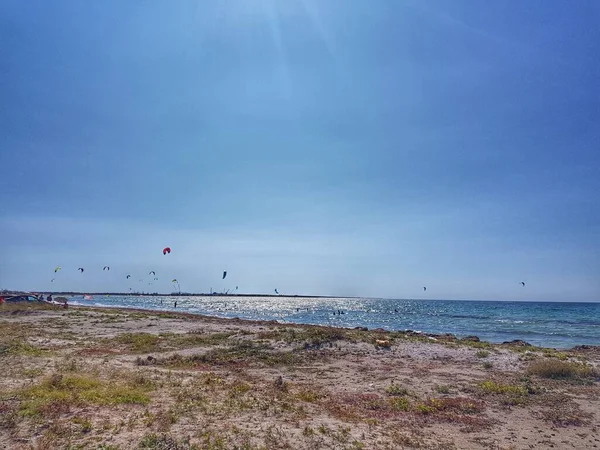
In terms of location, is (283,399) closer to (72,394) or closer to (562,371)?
(72,394)

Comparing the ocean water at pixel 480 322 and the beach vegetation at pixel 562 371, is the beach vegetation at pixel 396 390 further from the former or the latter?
the ocean water at pixel 480 322

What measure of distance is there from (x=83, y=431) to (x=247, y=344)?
1788 centimetres

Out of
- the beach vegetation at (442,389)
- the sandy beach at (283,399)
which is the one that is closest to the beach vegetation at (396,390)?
the sandy beach at (283,399)

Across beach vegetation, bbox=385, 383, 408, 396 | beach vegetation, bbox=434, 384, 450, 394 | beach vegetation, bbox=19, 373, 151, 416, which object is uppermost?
beach vegetation, bbox=19, 373, 151, 416

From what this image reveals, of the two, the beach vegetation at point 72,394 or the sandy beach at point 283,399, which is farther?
the beach vegetation at point 72,394

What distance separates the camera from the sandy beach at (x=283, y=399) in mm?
10016

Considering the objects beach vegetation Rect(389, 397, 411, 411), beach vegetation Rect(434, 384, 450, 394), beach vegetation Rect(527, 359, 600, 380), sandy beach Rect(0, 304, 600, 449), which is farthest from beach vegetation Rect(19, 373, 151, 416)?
beach vegetation Rect(527, 359, 600, 380)

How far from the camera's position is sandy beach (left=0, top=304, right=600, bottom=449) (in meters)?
10.0

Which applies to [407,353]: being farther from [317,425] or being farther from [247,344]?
[317,425]

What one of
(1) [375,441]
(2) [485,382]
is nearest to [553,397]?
(2) [485,382]

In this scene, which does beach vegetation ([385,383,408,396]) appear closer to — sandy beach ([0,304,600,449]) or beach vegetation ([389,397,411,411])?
sandy beach ([0,304,600,449])

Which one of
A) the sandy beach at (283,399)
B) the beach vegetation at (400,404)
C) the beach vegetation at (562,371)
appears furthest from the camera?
the beach vegetation at (562,371)

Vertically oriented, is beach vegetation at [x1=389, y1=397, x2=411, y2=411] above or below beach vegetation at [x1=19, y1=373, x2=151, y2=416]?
below

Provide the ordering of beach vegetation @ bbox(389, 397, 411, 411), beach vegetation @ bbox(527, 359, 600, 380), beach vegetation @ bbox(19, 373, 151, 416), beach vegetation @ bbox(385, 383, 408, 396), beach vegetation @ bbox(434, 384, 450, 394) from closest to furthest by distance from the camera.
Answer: beach vegetation @ bbox(19, 373, 151, 416), beach vegetation @ bbox(389, 397, 411, 411), beach vegetation @ bbox(385, 383, 408, 396), beach vegetation @ bbox(434, 384, 450, 394), beach vegetation @ bbox(527, 359, 600, 380)
